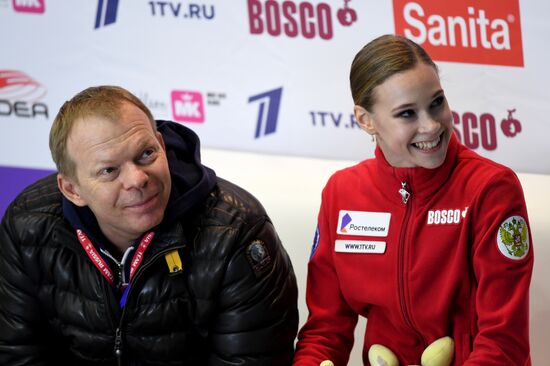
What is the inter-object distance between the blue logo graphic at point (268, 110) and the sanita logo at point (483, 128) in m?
0.58

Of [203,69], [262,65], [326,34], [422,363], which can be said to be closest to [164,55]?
[203,69]

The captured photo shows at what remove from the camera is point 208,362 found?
6.67ft

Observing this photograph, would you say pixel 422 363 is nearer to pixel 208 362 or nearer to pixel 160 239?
pixel 208 362

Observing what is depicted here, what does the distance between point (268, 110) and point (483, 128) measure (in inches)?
27.3

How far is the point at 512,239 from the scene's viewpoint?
1.85m

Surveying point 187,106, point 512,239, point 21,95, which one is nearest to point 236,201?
point 512,239

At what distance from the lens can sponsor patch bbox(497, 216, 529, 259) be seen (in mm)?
1850

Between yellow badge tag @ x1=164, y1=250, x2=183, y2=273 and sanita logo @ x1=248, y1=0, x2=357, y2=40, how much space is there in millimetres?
1219

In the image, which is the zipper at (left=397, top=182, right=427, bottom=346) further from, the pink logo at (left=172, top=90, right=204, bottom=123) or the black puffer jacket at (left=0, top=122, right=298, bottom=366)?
the pink logo at (left=172, top=90, right=204, bottom=123)

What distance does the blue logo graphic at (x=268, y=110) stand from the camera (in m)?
3.07

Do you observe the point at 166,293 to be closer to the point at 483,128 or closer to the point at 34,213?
the point at 34,213

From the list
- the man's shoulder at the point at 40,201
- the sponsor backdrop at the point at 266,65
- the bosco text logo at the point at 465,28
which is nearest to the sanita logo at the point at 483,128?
the sponsor backdrop at the point at 266,65

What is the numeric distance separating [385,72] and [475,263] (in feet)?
1.38

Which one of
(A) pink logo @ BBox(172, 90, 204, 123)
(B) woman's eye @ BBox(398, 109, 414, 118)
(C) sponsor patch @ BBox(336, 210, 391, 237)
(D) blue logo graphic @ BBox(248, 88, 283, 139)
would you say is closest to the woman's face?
(B) woman's eye @ BBox(398, 109, 414, 118)
